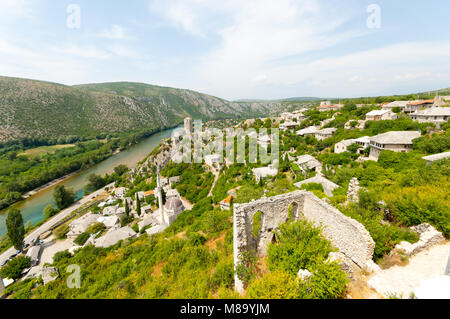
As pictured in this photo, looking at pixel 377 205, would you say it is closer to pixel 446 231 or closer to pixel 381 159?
pixel 446 231

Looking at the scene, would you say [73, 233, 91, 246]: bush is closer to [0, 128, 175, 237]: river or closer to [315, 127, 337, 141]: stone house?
[0, 128, 175, 237]: river

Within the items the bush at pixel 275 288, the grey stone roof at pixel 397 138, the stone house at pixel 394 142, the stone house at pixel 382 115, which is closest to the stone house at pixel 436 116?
the stone house at pixel 382 115

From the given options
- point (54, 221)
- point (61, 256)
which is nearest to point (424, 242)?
point (61, 256)

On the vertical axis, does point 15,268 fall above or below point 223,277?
below

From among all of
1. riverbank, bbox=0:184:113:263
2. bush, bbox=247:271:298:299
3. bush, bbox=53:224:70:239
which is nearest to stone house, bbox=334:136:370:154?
bush, bbox=247:271:298:299

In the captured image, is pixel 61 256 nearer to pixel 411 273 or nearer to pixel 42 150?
pixel 411 273
